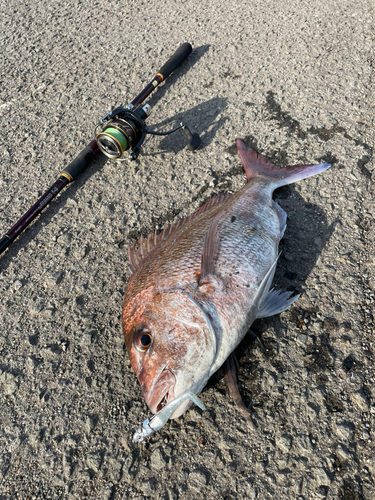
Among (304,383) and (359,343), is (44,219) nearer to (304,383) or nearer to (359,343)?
(304,383)

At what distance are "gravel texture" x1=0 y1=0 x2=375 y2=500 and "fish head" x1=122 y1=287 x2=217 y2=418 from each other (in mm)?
364

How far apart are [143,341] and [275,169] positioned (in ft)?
6.23

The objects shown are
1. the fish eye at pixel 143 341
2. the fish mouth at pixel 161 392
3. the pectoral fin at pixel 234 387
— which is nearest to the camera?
the fish mouth at pixel 161 392

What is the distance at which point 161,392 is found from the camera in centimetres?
162

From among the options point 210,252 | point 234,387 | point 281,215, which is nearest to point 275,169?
point 281,215

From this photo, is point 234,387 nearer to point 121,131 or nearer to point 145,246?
point 145,246

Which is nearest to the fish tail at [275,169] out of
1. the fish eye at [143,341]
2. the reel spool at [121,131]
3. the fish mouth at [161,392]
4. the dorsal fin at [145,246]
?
the dorsal fin at [145,246]

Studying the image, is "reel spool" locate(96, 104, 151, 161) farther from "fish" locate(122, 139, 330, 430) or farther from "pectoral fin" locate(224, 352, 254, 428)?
"pectoral fin" locate(224, 352, 254, 428)

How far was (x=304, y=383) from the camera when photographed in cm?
196

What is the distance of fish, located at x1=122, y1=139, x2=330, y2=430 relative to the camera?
5.49 feet

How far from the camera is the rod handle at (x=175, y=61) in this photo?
140 inches

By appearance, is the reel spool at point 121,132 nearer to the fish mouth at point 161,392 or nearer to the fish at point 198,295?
the fish at point 198,295

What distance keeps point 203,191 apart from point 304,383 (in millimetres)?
1765

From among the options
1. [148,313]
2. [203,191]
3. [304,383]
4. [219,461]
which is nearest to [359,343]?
[304,383]
